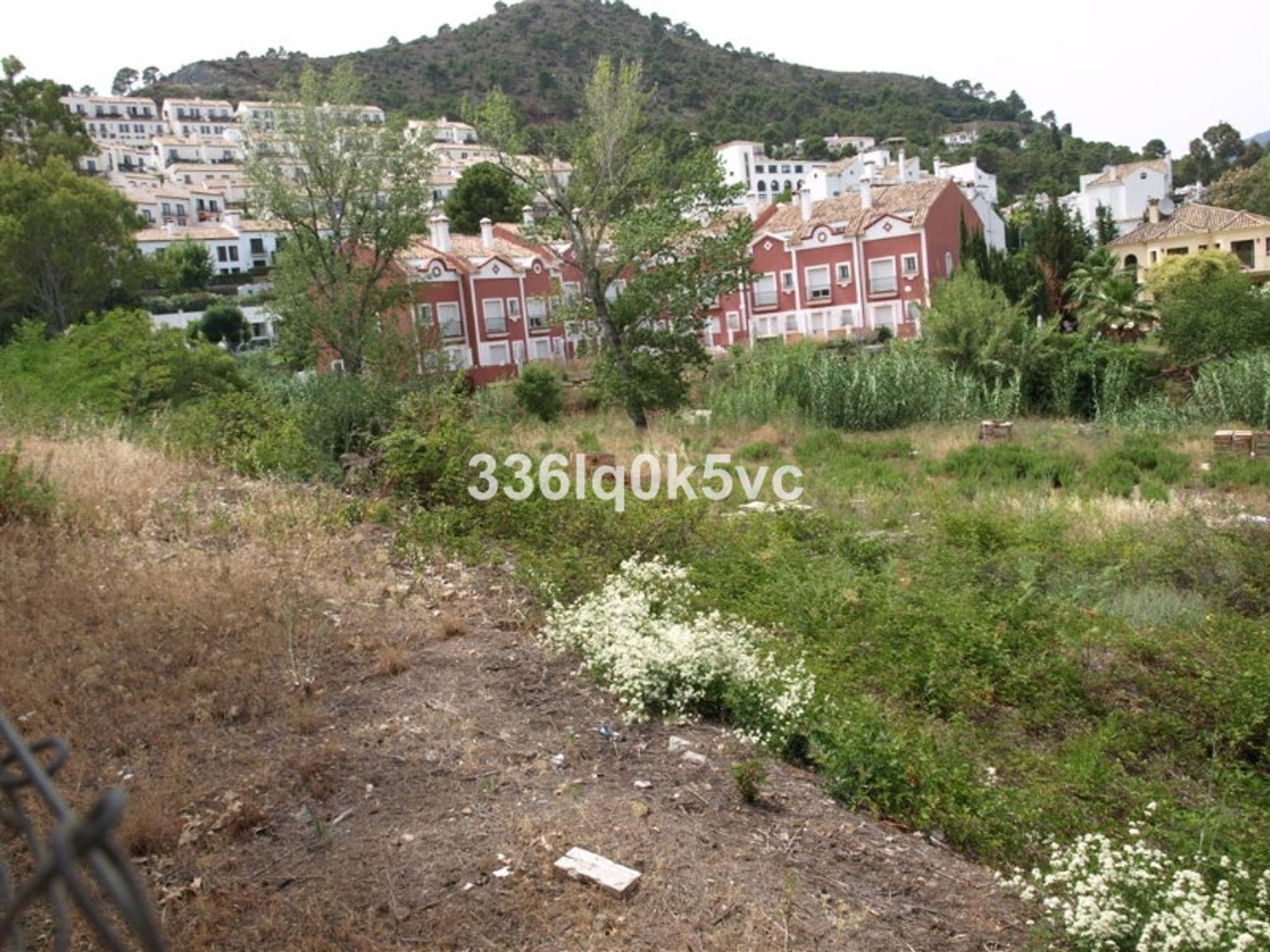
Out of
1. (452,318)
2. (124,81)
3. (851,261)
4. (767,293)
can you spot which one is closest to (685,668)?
(452,318)

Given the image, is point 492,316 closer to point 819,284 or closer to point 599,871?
point 819,284

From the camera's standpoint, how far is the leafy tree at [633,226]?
62.6 feet

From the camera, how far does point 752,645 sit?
5.68 metres

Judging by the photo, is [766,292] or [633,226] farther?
[766,292]

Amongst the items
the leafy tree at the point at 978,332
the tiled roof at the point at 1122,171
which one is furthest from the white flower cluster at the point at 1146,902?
the tiled roof at the point at 1122,171

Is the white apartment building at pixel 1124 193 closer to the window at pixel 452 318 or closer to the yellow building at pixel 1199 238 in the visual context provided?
the yellow building at pixel 1199 238

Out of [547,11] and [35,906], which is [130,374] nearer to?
[35,906]

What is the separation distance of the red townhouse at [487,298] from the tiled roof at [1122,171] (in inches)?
1561

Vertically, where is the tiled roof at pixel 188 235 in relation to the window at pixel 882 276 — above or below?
above

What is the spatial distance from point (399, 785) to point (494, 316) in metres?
37.1

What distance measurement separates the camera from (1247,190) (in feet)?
179

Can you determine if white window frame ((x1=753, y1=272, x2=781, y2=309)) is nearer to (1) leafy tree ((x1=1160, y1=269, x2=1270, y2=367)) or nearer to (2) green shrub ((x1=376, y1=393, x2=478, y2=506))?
(1) leafy tree ((x1=1160, y1=269, x2=1270, y2=367))

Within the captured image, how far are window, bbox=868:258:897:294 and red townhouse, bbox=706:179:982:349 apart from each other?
0.04m

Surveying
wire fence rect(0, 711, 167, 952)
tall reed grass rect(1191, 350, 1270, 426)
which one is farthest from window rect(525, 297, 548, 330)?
wire fence rect(0, 711, 167, 952)
